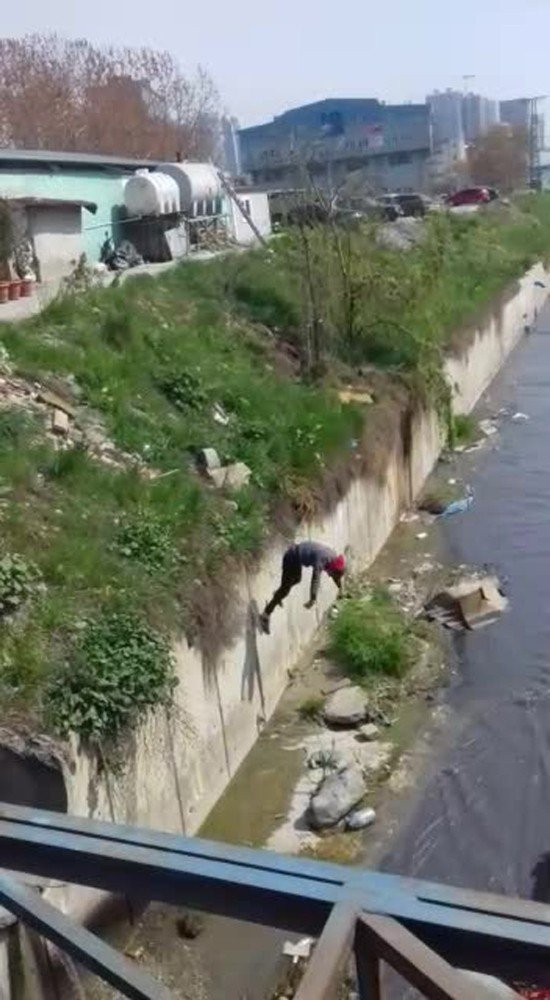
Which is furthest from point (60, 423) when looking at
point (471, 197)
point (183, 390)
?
point (471, 197)

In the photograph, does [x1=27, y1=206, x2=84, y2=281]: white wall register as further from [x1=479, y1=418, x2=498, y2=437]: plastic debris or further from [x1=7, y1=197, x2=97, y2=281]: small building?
[x1=479, y1=418, x2=498, y2=437]: plastic debris

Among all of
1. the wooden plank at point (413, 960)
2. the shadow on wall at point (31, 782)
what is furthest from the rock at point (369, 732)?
the wooden plank at point (413, 960)

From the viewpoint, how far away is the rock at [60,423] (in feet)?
37.9

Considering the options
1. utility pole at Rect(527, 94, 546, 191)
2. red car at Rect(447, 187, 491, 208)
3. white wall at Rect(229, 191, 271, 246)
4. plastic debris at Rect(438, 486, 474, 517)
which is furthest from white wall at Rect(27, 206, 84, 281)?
utility pole at Rect(527, 94, 546, 191)

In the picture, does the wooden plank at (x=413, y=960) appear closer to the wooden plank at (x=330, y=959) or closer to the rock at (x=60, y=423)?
the wooden plank at (x=330, y=959)

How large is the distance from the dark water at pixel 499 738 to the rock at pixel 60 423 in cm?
485

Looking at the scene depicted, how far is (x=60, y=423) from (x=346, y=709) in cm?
423

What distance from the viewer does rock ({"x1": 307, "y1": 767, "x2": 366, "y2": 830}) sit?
28.8ft

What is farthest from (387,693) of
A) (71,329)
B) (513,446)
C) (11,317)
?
(513,446)

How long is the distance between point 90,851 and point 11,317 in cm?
1326

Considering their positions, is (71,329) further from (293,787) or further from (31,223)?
(293,787)

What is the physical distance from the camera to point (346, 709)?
10445mm

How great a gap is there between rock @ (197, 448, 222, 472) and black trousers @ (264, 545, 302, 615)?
5.79 ft

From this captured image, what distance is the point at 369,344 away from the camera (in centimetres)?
1883
